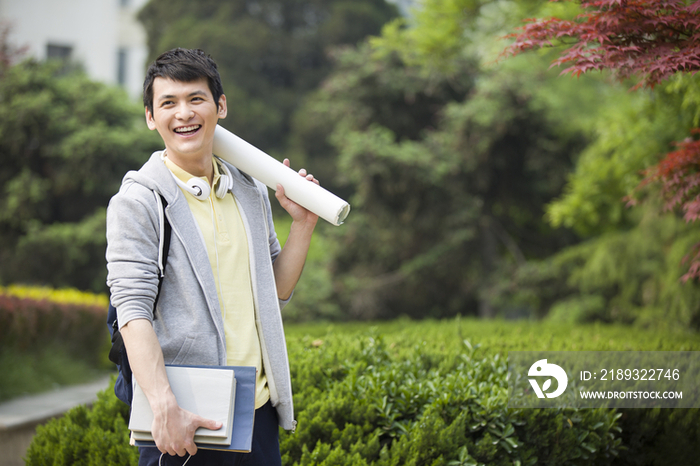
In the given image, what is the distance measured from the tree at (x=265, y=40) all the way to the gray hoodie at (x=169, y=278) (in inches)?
564

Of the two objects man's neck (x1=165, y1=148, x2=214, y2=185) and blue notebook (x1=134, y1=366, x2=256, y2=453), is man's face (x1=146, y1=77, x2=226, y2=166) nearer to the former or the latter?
man's neck (x1=165, y1=148, x2=214, y2=185)

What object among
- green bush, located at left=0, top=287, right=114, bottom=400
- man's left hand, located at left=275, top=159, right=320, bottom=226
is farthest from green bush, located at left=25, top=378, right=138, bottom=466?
green bush, located at left=0, top=287, right=114, bottom=400

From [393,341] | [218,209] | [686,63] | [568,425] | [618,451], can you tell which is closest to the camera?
[218,209]

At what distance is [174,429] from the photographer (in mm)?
1447

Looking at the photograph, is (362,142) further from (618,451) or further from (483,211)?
(618,451)

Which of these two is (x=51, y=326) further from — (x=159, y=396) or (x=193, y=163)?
(x=159, y=396)

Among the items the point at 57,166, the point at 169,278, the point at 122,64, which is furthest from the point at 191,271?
the point at 122,64

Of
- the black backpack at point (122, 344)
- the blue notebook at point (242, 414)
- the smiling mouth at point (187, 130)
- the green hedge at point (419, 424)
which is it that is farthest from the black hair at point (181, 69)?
the green hedge at point (419, 424)

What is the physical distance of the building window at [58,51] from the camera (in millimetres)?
19797

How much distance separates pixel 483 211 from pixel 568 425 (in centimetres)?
835

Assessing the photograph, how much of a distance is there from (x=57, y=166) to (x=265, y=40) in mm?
6993

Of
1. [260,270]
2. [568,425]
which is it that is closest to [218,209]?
[260,270]

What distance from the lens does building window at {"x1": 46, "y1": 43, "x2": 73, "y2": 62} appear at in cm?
1980

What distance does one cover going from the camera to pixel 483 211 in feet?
35.6
